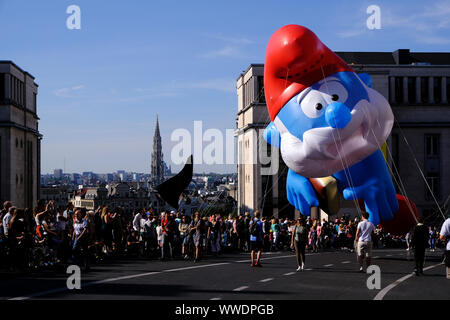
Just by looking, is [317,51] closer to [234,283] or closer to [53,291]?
[234,283]

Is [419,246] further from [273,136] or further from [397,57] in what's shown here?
[397,57]

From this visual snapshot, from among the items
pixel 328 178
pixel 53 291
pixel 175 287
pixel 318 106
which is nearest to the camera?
pixel 53 291

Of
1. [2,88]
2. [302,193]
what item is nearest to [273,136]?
[302,193]

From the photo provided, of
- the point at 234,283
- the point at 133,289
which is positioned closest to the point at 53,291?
the point at 133,289

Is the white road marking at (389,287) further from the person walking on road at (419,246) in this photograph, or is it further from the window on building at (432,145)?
the window on building at (432,145)

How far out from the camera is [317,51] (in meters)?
21.2

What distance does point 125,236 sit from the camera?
21.4m

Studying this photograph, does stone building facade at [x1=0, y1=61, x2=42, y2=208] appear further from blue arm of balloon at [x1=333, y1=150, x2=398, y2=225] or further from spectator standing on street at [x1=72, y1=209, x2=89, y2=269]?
spectator standing on street at [x1=72, y1=209, x2=89, y2=269]

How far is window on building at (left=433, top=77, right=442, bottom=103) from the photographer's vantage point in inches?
2333

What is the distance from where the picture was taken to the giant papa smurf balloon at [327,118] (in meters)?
20.9

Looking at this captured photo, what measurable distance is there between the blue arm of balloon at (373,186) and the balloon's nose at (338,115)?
6.28 ft

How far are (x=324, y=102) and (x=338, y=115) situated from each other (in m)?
0.85

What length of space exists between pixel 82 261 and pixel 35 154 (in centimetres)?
5997

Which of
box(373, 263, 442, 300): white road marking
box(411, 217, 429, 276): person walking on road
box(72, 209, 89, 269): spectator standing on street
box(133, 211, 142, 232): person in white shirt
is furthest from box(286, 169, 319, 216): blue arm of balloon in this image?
box(72, 209, 89, 269): spectator standing on street
